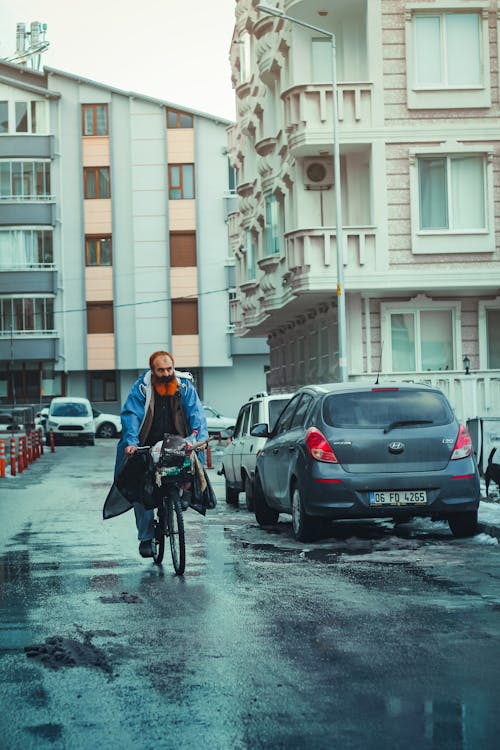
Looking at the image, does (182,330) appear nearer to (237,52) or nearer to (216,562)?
(237,52)

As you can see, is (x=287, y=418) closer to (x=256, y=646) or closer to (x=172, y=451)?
(x=172, y=451)

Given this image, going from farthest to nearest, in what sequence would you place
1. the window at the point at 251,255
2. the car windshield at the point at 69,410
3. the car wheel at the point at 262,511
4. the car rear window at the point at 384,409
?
the car windshield at the point at 69,410
the window at the point at 251,255
the car wheel at the point at 262,511
the car rear window at the point at 384,409

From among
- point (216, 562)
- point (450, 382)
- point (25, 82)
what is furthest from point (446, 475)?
point (25, 82)

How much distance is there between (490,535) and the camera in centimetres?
1300

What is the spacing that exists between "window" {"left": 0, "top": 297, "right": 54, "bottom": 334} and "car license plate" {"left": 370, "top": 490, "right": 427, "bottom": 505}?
51600mm

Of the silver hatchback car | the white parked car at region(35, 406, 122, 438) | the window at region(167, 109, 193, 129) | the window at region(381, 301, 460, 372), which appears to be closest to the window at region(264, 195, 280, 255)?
the window at region(381, 301, 460, 372)

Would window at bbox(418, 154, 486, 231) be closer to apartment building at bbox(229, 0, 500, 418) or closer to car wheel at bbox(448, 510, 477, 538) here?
apartment building at bbox(229, 0, 500, 418)

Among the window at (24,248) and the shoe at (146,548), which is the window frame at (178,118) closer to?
the window at (24,248)

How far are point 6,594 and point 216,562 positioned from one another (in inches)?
94.3

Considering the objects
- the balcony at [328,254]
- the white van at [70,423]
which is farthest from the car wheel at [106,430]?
the balcony at [328,254]

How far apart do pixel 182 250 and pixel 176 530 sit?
54.3 m

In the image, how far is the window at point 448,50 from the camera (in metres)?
30.6

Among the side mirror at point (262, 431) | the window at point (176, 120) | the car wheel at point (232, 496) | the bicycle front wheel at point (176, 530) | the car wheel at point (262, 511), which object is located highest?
the window at point (176, 120)

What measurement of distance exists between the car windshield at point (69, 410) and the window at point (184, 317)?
565 inches
